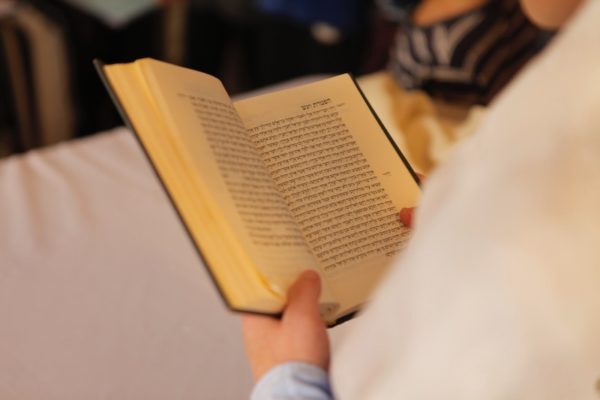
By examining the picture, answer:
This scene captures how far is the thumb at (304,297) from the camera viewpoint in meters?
0.48

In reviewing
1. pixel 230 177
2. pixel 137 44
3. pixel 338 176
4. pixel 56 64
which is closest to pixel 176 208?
pixel 230 177

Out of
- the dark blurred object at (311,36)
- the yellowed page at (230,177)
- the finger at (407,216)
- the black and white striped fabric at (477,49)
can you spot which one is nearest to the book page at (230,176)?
the yellowed page at (230,177)

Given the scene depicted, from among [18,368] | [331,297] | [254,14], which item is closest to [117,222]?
[18,368]

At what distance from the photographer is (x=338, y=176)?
0.60 m

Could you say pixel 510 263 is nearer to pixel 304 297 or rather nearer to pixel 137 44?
pixel 304 297

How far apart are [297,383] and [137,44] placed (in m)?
1.55

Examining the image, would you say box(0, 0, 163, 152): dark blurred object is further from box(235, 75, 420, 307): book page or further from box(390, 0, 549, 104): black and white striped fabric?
box(235, 75, 420, 307): book page

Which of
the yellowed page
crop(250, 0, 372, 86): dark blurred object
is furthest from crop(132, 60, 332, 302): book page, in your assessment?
crop(250, 0, 372, 86): dark blurred object

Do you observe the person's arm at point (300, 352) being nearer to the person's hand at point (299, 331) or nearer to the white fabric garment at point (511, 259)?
the person's hand at point (299, 331)

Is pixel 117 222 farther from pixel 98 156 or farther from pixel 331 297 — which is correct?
pixel 331 297

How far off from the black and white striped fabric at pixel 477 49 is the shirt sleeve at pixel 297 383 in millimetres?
795

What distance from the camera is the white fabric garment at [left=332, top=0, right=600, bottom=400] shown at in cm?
32

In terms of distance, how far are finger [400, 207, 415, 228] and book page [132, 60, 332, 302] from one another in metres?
0.11

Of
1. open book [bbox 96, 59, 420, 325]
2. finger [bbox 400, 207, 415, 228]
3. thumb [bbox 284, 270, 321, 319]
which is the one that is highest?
open book [bbox 96, 59, 420, 325]
